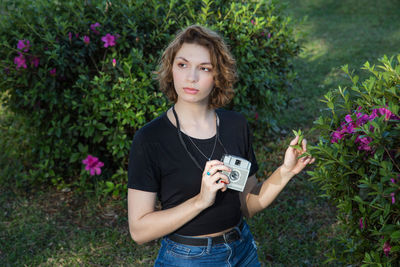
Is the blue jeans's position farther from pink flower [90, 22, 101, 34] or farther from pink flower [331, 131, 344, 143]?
pink flower [90, 22, 101, 34]

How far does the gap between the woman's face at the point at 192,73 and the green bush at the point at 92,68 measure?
6.77 ft

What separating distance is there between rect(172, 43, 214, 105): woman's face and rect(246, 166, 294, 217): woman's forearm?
22.5 inches

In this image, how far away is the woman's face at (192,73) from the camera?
2195 millimetres

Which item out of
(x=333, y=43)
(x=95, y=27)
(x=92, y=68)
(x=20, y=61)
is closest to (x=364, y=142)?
(x=95, y=27)

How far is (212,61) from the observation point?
2.28 metres

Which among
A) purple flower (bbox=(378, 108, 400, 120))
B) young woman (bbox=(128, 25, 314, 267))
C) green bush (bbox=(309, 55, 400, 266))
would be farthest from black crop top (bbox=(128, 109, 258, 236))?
purple flower (bbox=(378, 108, 400, 120))

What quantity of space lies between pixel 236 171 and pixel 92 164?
2.89 m

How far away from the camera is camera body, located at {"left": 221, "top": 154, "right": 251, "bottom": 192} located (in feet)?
6.57

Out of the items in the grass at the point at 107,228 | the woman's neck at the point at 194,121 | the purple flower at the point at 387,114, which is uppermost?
the purple flower at the point at 387,114

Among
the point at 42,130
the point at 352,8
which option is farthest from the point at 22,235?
the point at 352,8

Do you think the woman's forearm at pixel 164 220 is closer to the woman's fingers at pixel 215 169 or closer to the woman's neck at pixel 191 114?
the woman's fingers at pixel 215 169

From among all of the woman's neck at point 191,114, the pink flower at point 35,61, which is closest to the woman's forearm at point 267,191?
the woman's neck at point 191,114

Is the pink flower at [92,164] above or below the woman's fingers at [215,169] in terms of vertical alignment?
below

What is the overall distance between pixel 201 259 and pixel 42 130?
323cm
